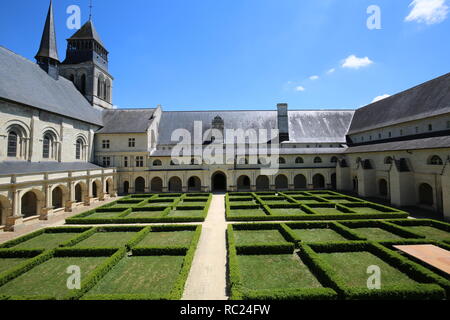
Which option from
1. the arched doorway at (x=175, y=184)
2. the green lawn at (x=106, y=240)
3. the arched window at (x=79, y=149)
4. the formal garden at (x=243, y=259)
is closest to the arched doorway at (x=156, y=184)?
the arched doorway at (x=175, y=184)

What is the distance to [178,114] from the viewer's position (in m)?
43.0

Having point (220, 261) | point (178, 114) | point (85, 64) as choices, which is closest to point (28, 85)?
point (85, 64)

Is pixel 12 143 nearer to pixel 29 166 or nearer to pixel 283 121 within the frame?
pixel 29 166

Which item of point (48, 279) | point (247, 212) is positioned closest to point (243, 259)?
point (48, 279)

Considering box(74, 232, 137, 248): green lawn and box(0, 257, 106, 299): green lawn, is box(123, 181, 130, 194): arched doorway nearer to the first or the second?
box(74, 232, 137, 248): green lawn

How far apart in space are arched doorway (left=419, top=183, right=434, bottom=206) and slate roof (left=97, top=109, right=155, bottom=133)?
40.1 m

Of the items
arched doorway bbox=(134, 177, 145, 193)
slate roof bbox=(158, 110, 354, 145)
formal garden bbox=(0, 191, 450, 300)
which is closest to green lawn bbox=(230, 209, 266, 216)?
formal garden bbox=(0, 191, 450, 300)

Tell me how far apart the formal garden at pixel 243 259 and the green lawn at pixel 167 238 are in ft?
0.24

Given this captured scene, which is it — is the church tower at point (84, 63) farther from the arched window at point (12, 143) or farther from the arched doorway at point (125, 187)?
the arched window at point (12, 143)

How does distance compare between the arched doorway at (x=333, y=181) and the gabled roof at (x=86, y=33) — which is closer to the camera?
the arched doorway at (x=333, y=181)

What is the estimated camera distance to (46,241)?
48.6 ft

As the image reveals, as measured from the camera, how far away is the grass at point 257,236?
1440 cm

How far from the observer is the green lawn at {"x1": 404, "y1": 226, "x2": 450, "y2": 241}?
1427 cm

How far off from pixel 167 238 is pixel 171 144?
24663 millimetres
